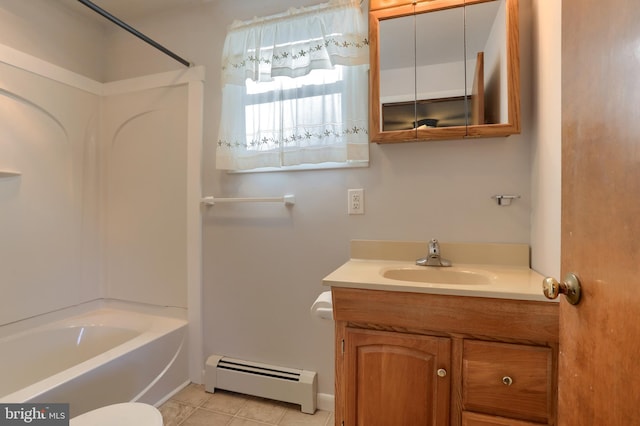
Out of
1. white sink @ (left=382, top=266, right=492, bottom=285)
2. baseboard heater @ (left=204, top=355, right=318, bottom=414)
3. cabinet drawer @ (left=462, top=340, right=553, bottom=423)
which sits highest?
white sink @ (left=382, top=266, right=492, bottom=285)

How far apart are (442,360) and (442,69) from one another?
48.8 inches

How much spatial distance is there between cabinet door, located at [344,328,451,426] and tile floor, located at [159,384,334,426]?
64cm

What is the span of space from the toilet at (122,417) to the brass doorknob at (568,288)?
3.96ft

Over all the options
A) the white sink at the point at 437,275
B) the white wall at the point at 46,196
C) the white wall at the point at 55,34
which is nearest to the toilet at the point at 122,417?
the white sink at the point at 437,275

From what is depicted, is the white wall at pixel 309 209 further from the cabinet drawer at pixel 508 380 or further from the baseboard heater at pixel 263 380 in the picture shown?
the cabinet drawer at pixel 508 380

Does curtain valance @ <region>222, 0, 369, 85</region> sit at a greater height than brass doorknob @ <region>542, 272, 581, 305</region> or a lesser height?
greater

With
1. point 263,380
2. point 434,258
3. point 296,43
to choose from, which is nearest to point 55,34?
point 296,43

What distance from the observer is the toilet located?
108 centimetres

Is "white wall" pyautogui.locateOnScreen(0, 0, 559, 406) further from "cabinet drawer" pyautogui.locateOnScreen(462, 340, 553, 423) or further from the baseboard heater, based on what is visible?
"cabinet drawer" pyautogui.locateOnScreen(462, 340, 553, 423)

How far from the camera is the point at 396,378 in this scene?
113 cm

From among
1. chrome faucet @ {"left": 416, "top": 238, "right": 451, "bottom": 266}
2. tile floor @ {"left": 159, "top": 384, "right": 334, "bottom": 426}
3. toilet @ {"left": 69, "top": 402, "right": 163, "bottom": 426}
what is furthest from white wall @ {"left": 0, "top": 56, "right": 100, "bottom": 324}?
chrome faucet @ {"left": 416, "top": 238, "right": 451, "bottom": 266}

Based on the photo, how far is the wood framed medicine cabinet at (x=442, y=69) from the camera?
1377mm

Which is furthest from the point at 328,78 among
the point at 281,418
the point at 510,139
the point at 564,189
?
the point at 281,418

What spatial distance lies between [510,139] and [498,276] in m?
0.64
